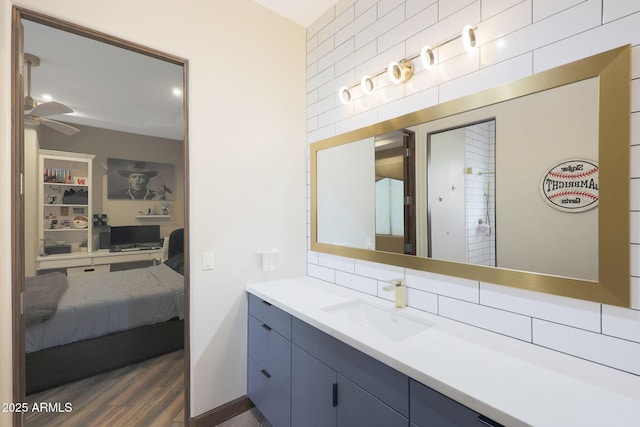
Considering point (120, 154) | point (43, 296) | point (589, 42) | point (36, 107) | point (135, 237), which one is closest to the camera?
point (589, 42)

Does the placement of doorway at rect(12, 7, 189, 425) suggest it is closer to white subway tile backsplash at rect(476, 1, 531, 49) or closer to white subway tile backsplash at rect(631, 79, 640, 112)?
white subway tile backsplash at rect(476, 1, 531, 49)

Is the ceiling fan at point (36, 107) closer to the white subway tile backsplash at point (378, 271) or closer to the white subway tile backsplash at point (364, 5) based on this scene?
the white subway tile backsplash at point (364, 5)

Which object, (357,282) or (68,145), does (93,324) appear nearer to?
(357,282)

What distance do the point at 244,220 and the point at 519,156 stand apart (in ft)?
5.09

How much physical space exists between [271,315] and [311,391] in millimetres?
474

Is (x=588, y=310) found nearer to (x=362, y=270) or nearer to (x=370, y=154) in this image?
A: (x=362, y=270)

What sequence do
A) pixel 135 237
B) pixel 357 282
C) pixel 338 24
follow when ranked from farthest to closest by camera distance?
1. pixel 135 237
2. pixel 338 24
3. pixel 357 282

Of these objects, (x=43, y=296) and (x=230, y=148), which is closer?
(x=230, y=148)

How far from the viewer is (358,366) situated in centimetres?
111

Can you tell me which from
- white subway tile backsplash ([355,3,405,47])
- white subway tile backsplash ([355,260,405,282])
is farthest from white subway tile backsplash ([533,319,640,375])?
white subway tile backsplash ([355,3,405,47])

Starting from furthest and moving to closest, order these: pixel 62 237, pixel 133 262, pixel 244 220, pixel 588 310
Answer: 1. pixel 133 262
2. pixel 62 237
3. pixel 244 220
4. pixel 588 310

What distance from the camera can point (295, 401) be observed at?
1.46 m

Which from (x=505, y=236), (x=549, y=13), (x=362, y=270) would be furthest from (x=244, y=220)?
(x=549, y=13)

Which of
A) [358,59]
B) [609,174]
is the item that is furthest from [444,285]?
[358,59]
